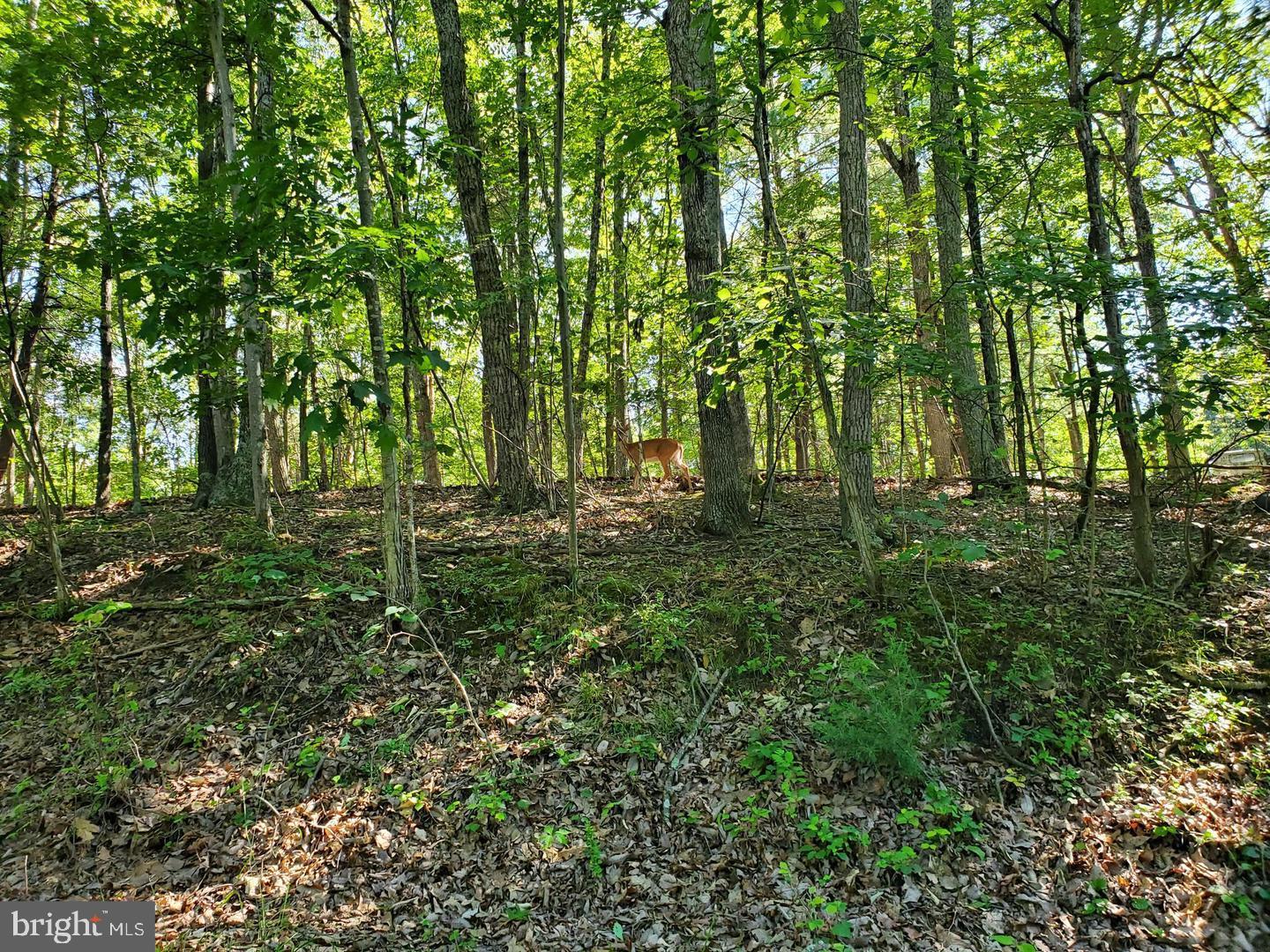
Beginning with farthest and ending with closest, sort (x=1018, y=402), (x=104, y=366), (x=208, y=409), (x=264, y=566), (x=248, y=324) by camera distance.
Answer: (x=104, y=366) < (x=208, y=409) < (x=264, y=566) < (x=1018, y=402) < (x=248, y=324)

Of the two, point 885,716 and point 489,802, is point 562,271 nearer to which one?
point 489,802

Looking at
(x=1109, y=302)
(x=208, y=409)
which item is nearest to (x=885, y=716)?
(x=1109, y=302)

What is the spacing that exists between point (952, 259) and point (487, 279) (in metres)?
6.91

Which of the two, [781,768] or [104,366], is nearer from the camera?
[781,768]

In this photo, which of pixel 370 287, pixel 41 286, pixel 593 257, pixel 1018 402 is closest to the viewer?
pixel 370 287

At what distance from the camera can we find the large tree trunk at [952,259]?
4596 millimetres

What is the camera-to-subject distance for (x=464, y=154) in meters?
7.04

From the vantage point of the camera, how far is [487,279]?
7238mm

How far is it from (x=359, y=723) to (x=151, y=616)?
2333 millimetres

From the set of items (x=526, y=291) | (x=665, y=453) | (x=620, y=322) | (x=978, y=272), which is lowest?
(x=665, y=453)

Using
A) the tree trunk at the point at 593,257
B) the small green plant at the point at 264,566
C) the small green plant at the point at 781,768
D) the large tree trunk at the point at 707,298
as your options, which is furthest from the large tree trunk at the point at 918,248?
the small green plant at the point at 264,566

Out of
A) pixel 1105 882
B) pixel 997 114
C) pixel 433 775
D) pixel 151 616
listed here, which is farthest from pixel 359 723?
pixel 997 114

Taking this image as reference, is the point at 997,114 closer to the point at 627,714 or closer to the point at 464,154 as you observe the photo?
the point at 464,154

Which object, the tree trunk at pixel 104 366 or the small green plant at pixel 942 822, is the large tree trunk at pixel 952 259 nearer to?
the small green plant at pixel 942 822
